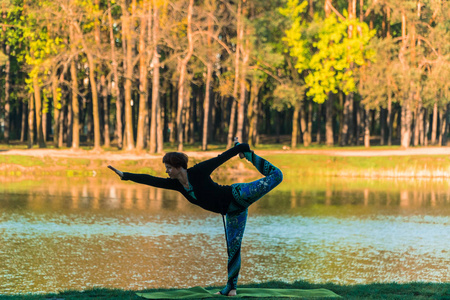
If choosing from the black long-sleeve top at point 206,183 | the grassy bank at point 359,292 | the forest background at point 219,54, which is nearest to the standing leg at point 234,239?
the black long-sleeve top at point 206,183

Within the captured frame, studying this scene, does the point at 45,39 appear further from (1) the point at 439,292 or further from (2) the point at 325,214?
(1) the point at 439,292

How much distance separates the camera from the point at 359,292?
36.9 feet

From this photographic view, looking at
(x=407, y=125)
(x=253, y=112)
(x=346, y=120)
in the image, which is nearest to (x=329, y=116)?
(x=346, y=120)

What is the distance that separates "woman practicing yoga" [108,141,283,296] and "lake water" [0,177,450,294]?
3754mm

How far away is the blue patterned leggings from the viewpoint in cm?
1030

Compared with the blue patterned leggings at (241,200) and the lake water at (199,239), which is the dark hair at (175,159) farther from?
the lake water at (199,239)

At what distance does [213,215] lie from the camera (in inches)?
1006

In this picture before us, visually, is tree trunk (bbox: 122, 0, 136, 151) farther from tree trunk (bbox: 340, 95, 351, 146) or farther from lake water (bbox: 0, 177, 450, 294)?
tree trunk (bbox: 340, 95, 351, 146)

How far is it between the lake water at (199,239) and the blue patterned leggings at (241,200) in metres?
3.36

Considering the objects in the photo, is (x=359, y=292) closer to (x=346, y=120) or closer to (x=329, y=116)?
(x=346, y=120)

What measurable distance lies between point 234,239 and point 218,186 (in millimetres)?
895

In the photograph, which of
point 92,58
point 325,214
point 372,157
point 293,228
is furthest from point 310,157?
point 293,228

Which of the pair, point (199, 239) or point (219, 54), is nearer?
point (199, 239)

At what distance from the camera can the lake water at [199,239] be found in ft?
48.6
